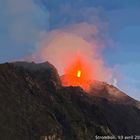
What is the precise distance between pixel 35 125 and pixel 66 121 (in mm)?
26689

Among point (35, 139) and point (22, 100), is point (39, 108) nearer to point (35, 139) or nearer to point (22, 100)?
A: point (22, 100)

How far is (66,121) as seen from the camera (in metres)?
199

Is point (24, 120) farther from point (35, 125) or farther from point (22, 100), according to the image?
→ point (22, 100)

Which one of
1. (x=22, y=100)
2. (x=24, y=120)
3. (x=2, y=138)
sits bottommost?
(x=2, y=138)

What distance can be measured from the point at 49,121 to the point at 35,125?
1053cm

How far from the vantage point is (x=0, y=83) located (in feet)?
640

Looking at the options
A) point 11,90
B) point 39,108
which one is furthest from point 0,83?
point 39,108

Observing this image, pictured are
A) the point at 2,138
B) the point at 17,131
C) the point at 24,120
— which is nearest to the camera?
the point at 2,138

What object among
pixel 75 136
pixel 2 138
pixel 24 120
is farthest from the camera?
pixel 75 136

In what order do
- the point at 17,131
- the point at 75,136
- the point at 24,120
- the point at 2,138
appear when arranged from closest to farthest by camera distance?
the point at 2,138 < the point at 17,131 < the point at 24,120 < the point at 75,136

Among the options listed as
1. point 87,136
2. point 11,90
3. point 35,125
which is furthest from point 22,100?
point 87,136

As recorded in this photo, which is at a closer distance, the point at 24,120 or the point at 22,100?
the point at 24,120

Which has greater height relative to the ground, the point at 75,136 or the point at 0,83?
the point at 0,83

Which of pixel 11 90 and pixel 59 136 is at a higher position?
pixel 11 90
